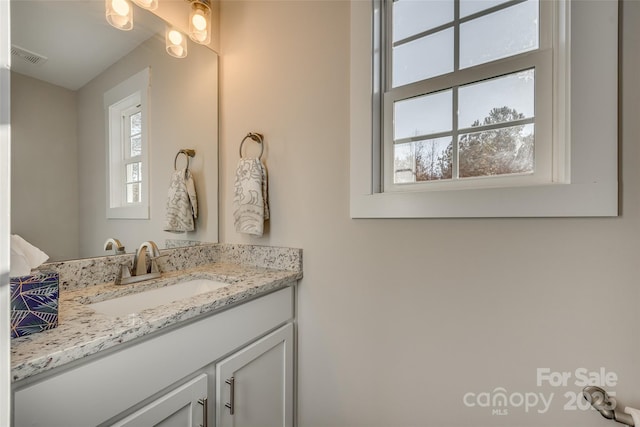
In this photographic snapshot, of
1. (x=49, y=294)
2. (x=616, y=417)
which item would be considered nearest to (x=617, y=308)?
(x=616, y=417)

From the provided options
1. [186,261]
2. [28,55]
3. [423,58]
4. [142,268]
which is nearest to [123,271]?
[142,268]

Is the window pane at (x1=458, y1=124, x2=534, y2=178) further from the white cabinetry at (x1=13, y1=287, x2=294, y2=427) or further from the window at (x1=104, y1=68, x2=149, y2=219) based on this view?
the window at (x1=104, y1=68, x2=149, y2=219)

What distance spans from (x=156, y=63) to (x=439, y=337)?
1.63 metres

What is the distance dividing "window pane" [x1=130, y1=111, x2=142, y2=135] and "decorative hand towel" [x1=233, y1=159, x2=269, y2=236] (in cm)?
44

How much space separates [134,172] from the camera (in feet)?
3.75

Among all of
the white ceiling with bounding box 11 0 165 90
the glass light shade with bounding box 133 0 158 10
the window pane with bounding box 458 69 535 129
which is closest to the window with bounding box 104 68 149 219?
the white ceiling with bounding box 11 0 165 90

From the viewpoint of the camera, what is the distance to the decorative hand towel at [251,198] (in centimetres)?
121

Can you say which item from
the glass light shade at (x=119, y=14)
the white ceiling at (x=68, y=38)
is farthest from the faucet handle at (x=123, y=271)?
the glass light shade at (x=119, y=14)

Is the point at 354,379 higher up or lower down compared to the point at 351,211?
lower down

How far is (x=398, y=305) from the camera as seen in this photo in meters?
1.00

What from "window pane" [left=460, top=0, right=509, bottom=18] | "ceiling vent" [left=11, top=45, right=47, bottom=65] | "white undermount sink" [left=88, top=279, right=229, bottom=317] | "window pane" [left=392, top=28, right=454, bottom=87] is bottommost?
"white undermount sink" [left=88, top=279, right=229, bottom=317]

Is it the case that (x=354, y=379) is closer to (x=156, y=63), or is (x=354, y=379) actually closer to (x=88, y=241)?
(x=88, y=241)

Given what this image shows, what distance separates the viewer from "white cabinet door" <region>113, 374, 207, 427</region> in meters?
0.65

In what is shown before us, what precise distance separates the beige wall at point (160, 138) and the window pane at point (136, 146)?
5 centimetres
